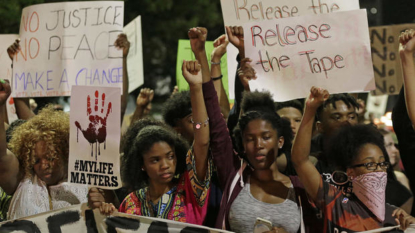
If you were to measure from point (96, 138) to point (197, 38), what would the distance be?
0.87 meters

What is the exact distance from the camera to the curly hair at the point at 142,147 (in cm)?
393

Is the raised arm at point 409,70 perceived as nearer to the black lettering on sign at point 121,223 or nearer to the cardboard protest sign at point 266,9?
the cardboard protest sign at point 266,9

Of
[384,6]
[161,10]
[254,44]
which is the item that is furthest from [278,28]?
[161,10]

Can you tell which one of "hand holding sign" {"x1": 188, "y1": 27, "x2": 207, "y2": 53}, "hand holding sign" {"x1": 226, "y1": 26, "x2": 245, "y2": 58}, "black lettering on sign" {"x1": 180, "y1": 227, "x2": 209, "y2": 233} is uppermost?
"hand holding sign" {"x1": 226, "y1": 26, "x2": 245, "y2": 58}

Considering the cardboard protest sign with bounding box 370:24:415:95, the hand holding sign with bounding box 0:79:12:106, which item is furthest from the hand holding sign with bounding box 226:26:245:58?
the cardboard protest sign with bounding box 370:24:415:95

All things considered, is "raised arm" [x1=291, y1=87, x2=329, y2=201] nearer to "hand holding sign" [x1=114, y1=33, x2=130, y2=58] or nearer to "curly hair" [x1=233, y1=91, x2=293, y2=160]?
"curly hair" [x1=233, y1=91, x2=293, y2=160]

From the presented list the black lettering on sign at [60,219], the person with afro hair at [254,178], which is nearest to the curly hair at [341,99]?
the person with afro hair at [254,178]

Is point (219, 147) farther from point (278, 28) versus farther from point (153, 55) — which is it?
point (153, 55)

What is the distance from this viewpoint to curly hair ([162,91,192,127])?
4.82m

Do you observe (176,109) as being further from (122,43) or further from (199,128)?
(199,128)

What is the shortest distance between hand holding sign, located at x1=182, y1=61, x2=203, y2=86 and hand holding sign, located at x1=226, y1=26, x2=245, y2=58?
0.60m

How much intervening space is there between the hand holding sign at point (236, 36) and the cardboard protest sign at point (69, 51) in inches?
51.5

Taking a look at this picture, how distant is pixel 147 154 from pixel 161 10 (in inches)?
326

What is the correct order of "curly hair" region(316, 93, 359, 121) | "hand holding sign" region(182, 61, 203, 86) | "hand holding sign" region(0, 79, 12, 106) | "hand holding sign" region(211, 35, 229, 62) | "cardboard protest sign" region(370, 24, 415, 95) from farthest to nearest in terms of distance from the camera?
"cardboard protest sign" region(370, 24, 415, 95), "curly hair" region(316, 93, 359, 121), "hand holding sign" region(211, 35, 229, 62), "hand holding sign" region(0, 79, 12, 106), "hand holding sign" region(182, 61, 203, 86)
